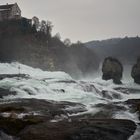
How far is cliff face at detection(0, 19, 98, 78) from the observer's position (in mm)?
68750

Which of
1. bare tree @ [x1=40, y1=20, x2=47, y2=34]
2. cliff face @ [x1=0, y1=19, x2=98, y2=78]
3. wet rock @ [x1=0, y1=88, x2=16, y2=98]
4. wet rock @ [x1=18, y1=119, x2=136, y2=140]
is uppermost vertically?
bare tree @ [x1=40, y1=20, x2=47, y2=34]

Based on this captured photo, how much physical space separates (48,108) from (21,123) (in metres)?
6.04

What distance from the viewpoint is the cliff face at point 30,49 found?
2707 inches

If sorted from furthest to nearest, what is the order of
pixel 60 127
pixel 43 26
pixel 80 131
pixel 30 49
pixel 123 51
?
pixel 123 51 < pixel 43 26 < pixel 30 49 < pixel 60 127 < pixel 80 131

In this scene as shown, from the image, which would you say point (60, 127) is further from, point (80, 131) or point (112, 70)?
point (112, 70)

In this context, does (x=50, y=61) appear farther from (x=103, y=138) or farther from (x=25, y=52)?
(x=103, y=138)

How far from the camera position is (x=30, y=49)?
7156 cm

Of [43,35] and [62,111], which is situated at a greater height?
[43,35]

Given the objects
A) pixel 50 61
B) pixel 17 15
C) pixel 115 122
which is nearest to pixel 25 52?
pixel 50 61

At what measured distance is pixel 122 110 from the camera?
24.1 m

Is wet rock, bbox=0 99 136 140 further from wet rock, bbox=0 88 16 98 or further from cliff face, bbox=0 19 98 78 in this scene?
cliff face, bbox=0 19 98 78

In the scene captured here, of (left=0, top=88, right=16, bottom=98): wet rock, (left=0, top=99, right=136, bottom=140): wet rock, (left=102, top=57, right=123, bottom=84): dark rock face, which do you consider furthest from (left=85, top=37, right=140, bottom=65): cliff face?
(left=0, top=99, right=136, bottom=140): wet rock

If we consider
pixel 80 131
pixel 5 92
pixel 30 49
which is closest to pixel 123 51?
pixel 30 49

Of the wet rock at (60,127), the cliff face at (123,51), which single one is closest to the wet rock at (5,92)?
the wet rock at (60,127)
